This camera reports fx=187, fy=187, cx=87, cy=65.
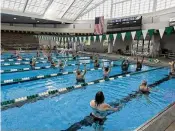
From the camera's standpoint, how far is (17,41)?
113 ft

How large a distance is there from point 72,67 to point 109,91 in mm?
7147

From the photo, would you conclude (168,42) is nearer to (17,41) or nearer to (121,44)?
(121,44)

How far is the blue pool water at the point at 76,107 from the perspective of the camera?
522 centimetres

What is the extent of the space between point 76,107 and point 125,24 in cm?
2178

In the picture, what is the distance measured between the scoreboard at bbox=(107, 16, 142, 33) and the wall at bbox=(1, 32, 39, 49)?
49.3ft

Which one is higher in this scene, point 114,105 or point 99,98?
point 99,98

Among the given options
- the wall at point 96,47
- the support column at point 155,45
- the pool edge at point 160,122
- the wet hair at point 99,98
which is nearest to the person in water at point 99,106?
the wet hair at point 99,98

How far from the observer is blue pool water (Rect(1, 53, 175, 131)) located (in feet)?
17.1

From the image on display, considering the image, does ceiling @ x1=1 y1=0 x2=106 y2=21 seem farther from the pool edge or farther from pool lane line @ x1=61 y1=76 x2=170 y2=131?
the pool edge

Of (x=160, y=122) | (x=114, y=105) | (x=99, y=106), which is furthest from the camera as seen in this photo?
(x=114, y=105)

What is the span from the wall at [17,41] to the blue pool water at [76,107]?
25076 millimetres

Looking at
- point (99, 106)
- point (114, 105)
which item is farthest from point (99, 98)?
point (114, 105)

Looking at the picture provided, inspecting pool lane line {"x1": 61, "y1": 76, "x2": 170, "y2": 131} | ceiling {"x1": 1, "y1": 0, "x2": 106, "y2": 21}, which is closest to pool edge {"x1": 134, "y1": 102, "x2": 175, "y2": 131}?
pool lane line {"x1": 61, "y1": 76, "x2": 170, "y2": 131}

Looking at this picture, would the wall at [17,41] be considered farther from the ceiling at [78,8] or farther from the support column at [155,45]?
the support column at [155,45]
